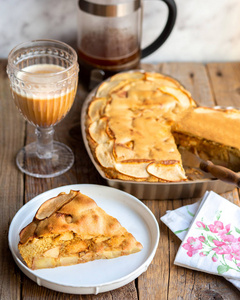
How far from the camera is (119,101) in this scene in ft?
5.92

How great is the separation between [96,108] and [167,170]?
43 centimetres

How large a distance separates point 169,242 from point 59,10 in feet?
4.29

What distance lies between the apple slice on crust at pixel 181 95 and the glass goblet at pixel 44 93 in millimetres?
423

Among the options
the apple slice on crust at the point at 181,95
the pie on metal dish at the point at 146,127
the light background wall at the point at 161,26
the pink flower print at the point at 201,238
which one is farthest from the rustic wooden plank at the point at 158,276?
the light background wall at the point at 161,26

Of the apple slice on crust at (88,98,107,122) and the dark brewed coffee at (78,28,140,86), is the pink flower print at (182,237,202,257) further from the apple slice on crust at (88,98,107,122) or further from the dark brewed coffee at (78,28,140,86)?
the dark brewed coffee at (78,28,140,86)

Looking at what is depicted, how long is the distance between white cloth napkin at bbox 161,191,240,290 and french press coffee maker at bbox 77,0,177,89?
2.70 feet

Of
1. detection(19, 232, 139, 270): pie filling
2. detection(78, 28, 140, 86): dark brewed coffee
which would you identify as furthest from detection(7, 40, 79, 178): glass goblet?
detection(19, 232, 139, 270): pie filling

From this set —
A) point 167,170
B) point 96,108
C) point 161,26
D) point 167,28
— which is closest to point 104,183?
point 167,170

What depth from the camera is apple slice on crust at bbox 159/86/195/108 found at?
1.84m

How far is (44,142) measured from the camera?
1.72 metres

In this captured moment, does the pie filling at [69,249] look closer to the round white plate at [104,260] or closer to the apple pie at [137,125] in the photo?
the round white plate at [104,260]

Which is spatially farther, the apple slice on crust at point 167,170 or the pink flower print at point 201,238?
the apple slice on crust at point 167,170

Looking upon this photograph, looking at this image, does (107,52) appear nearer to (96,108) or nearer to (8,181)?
(96,108)

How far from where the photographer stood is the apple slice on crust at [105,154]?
1.55m
